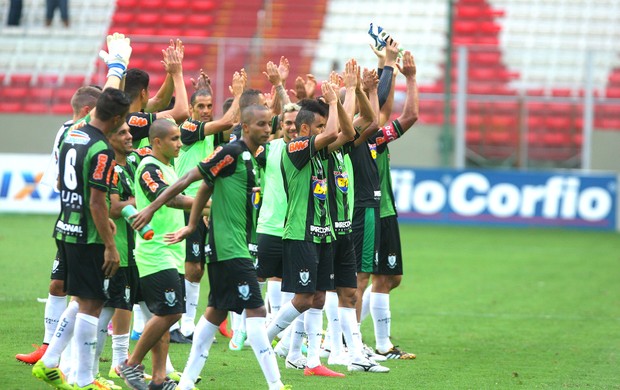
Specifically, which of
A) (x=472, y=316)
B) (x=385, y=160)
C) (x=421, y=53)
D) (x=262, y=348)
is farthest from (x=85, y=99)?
(x=421, y=53)

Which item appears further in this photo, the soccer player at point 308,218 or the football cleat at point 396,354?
the football cleat at point 396,354

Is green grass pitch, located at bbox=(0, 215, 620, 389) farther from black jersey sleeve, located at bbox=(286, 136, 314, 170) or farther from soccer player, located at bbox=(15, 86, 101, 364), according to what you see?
black jersey sleeve, located at bbox=(286, 136, 314, 170)

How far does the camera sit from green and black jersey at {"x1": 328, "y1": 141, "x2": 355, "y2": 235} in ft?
30.3

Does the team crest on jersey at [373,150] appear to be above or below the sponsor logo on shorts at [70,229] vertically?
above

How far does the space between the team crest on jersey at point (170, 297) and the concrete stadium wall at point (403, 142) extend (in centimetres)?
1782

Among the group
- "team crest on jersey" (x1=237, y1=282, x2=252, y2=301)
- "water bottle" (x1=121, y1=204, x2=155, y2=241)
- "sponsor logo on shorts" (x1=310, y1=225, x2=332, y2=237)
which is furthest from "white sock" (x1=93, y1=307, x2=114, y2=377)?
"sponsor logo on shorts" (x1=310, y1=225, x2=332, y2=237)

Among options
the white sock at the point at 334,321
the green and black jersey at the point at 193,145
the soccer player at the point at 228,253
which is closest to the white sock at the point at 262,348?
the soccer player at the point at 228,253

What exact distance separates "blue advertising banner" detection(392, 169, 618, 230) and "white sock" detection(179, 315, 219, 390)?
1639 centimetres

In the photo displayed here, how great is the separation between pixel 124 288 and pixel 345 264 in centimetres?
216

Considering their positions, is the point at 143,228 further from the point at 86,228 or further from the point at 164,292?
Answer: the point at 164,292

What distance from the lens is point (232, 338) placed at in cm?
1053

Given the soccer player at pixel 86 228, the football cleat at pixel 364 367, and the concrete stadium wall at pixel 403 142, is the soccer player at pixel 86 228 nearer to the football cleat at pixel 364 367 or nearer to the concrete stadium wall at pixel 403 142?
the football cleat at pixel 364 367

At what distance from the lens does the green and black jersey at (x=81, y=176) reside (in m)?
7.45

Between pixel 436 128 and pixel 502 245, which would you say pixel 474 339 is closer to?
pixel 502 245
